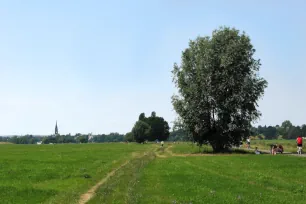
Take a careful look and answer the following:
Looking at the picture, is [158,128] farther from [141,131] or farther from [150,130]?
[141,131]

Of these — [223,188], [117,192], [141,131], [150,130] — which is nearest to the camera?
[117,192]

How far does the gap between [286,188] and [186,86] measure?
41.1 m

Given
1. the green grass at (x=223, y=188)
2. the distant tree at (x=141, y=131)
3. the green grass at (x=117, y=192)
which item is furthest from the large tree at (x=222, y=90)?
the distant tree at (x=141, y=131)

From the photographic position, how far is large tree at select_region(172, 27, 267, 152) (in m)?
56.2

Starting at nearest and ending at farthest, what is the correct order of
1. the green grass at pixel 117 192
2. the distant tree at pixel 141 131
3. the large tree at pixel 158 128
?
the green grass at pixel 117 192 < the distant tree at pixel 141 131 < the large tree at pixel 158 128

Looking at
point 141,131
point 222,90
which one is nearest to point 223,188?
point 222,90

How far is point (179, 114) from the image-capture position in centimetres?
5975

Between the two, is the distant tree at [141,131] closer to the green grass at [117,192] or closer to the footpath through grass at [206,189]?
the footpath through grass at [206,189]

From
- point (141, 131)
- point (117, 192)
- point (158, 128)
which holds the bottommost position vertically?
point (117, 192)

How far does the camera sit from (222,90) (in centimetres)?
5638

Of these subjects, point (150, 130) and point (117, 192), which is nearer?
point (117, 192)

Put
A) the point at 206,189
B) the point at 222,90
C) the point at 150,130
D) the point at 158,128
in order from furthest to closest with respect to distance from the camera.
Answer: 1. the point at 158,128
2. the point at 150,130
3. the point at 222,90
4. the point at 206,189

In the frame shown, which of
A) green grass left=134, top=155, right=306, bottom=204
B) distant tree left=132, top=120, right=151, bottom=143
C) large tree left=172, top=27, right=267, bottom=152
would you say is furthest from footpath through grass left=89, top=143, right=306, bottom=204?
distant tree left=132, top=120, right=151, bottom=143

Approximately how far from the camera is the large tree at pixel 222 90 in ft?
185
